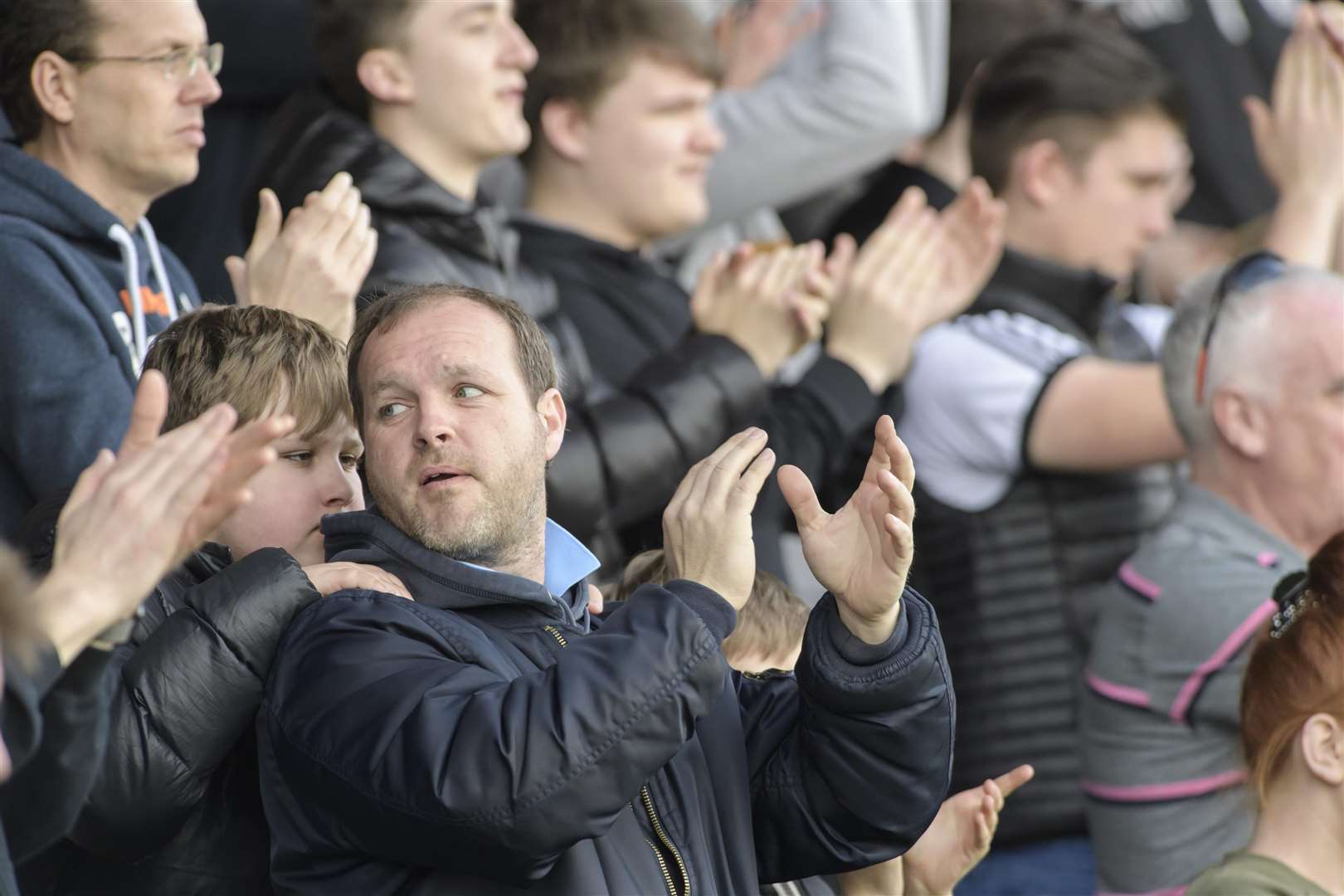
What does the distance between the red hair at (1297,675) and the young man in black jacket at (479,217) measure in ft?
3.86

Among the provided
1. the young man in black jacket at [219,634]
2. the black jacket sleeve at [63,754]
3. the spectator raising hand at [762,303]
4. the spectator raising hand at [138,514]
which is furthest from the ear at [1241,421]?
the black jacket sleeve at [63,754]

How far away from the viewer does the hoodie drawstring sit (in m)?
3.23

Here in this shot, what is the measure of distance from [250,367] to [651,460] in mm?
1155

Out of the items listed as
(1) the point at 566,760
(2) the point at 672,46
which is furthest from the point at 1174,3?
(1) the point at 566,760

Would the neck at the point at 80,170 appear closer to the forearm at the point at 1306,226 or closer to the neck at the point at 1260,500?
the neck at the point at 1260,500

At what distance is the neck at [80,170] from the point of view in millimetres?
3359

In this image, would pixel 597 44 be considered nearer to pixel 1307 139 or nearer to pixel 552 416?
pixel 1307 139

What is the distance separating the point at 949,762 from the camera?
103 inches

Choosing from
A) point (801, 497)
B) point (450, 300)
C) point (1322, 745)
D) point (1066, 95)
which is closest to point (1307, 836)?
point (1322, 745)

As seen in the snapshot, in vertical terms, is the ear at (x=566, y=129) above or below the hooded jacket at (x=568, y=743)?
below

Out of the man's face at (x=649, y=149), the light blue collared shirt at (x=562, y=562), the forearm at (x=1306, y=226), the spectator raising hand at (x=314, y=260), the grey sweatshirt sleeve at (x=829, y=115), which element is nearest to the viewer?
the light blue collared shirt at (x=562, y=562)

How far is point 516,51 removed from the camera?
13.6ft

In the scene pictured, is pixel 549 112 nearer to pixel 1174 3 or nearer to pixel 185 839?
pixel 185 839

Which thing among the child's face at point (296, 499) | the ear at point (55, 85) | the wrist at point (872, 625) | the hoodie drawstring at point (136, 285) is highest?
the ear at point (55, 85)
